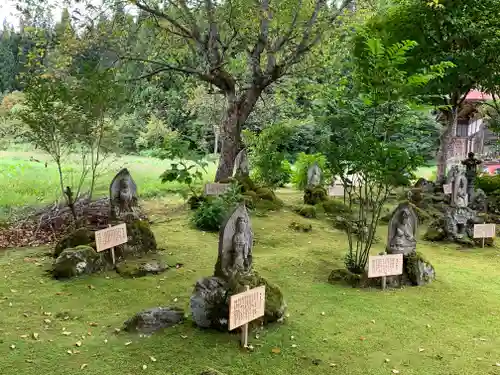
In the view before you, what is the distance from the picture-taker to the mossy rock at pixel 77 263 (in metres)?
6.53

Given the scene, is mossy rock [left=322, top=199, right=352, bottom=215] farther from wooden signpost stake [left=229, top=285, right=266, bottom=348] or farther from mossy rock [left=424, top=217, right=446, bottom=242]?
wooden signpost stake [left=229, top=285, right=266, bottom=348]

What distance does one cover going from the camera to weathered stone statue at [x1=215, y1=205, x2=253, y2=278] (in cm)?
490

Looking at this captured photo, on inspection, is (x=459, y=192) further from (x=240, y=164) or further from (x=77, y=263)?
(x=77, y=263)

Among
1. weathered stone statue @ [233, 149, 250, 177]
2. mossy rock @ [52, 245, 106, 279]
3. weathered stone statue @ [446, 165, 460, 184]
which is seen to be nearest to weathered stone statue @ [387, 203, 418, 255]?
weathered stone statue @ [446, 165, 460, 184]

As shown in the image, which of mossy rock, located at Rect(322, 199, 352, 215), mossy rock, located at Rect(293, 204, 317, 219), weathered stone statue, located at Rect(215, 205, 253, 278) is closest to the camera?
weathered stone statue, located at Rect(215, 205, 253, 278)

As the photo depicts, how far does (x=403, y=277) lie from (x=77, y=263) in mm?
4604

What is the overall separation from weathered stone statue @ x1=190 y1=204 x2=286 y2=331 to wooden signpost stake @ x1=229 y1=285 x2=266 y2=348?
28 centimetres

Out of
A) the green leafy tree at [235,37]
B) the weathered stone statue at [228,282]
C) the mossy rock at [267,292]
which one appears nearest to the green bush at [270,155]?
the green leafy tree at [235,37]

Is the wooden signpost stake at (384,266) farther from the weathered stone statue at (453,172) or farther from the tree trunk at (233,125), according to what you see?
the tree trunk at (233,125)

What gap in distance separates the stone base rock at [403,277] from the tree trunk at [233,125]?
6.26 meters

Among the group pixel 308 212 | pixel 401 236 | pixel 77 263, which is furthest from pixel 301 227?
pixel 77 263

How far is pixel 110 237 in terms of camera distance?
677 centimetres

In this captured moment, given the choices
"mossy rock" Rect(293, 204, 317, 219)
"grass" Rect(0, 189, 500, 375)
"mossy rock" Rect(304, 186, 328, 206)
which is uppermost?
"mossy rock" Rect(304, 186, 328, 206)

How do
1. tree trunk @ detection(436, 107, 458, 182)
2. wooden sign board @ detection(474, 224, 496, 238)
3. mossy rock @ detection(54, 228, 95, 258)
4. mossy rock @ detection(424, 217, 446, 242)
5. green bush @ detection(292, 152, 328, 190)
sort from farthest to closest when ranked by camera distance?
green bush @ detection(292, 152, 328, 190), tree trunk @ detection(436, 107, 458, 182), mossy rock @ detection(424, 217, 446, 242), wooden sign board @ detection(474, 224, 496, 238), mossy rock @ detection(54, 228, 95, 258)
